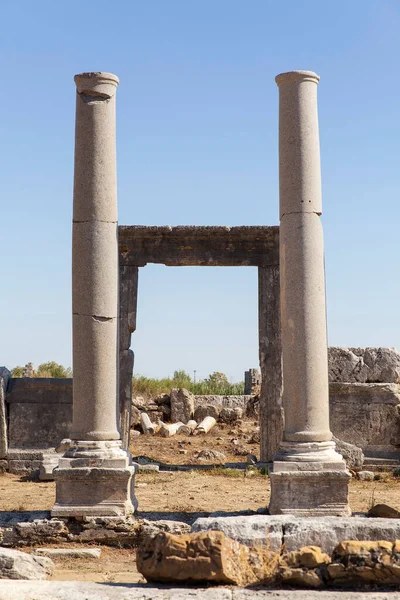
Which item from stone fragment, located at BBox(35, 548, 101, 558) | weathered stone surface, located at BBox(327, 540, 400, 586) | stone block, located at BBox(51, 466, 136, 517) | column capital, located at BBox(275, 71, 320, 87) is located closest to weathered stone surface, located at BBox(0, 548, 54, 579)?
stone fragment, located at BBox(35, 548, 101, 558)

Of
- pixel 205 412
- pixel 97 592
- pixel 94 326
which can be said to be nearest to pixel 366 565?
pixel 97 592

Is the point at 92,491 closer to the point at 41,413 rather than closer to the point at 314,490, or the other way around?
the point at 314,490

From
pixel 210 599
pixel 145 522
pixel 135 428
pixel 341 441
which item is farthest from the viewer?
pixel 135 428

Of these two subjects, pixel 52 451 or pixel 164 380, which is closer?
pixel 52 451

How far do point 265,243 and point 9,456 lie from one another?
636 centimetres

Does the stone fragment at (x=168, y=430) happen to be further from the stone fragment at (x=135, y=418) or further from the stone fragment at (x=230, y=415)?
the stone fragment at (x=230, y=415)

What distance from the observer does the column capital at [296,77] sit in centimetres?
1053

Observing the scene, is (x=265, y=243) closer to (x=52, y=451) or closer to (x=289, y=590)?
(x=52, y=451)

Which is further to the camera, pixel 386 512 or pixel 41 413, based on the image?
pixel 41 413

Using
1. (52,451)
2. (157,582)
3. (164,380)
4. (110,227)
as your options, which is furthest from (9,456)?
(164,380)

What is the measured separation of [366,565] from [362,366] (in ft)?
34.6

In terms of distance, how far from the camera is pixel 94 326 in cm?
1019

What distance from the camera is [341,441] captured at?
52.2 ft

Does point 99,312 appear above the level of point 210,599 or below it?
above
